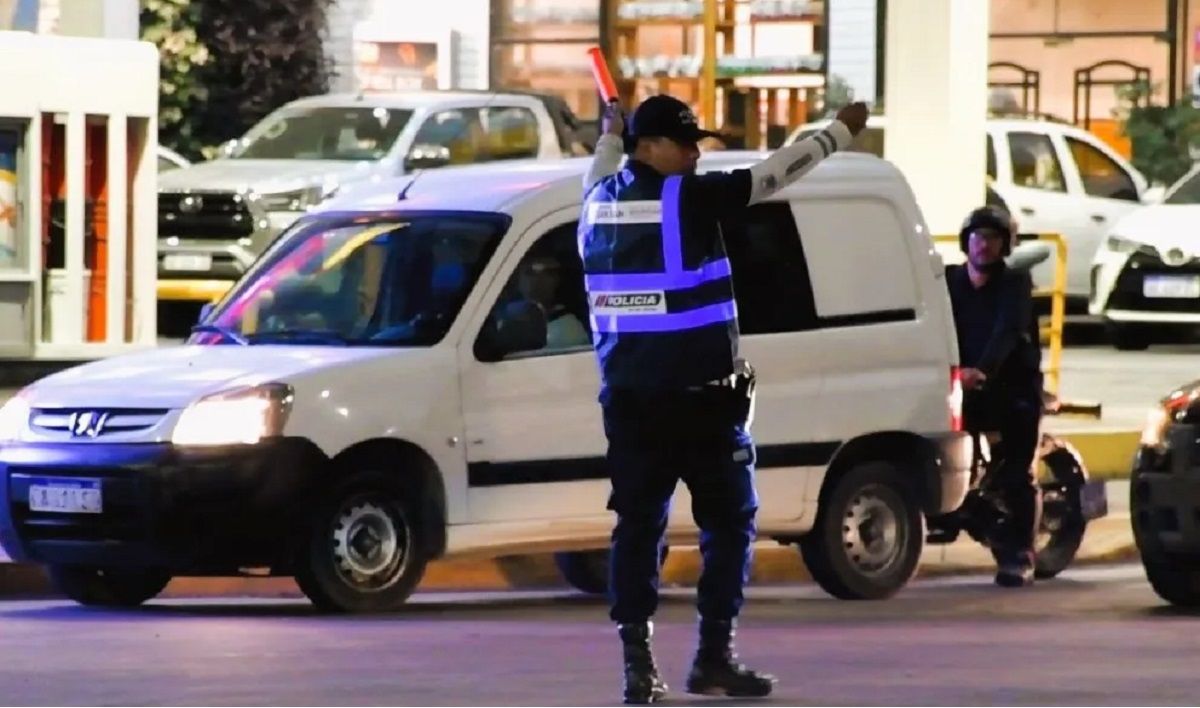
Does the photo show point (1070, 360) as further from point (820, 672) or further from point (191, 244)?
point (820, 672)

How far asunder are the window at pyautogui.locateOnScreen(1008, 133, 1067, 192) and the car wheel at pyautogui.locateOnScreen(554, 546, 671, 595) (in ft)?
44.4

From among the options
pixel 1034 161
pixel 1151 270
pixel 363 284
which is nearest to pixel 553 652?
pixel 363 284

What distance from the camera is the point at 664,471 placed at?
869 cm

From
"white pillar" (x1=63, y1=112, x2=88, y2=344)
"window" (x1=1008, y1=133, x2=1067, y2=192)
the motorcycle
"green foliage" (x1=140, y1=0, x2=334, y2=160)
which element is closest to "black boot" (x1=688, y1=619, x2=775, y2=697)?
the motorcycle

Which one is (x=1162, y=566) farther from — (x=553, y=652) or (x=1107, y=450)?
(x=1107, y=450)

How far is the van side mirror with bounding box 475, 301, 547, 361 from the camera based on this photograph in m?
11.6

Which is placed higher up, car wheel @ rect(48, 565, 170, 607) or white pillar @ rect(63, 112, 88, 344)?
white pillar @ rect(63, 112, 88, 344)

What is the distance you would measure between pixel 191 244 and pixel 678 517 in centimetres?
1165

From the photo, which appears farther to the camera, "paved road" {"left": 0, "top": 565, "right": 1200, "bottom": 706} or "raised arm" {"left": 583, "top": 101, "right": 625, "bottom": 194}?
"raised arm" {"left": 583, "top": 101, "right": 625, "bottom": 194}

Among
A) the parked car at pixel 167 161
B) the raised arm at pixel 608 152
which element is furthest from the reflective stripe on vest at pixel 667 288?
the parked car at pixel 167 161

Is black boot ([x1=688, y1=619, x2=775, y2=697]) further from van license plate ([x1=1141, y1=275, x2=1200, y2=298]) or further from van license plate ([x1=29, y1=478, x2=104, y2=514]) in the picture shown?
van license plate ([x1=1141, y1=275, x2=1200, y2=298])

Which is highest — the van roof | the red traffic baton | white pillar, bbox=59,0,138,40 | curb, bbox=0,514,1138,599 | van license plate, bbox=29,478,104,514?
white pillar, bbox=59,0,138,40

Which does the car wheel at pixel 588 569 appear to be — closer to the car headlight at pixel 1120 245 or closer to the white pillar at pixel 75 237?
the white pillar at pixel 75 237

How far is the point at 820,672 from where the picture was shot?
31.3 ft
